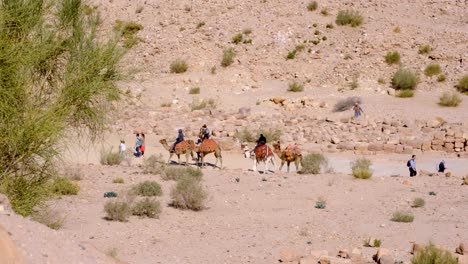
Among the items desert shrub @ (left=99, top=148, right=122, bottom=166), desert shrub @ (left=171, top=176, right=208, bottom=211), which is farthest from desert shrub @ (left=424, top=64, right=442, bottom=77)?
desert shrub @ (left=171, top=176, right=208, bottom=211)

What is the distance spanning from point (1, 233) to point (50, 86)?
22.6ft

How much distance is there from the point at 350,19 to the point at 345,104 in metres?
12.8

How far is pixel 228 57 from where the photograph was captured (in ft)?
167

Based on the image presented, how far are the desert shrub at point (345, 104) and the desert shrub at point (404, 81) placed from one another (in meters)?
3.67

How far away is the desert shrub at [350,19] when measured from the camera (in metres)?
53.3

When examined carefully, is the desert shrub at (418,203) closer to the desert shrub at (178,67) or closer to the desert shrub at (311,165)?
the desert shrub at (311,165)

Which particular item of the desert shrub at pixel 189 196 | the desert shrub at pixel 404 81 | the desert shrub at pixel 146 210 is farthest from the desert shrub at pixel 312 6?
the desert shrub at pixel 146 210

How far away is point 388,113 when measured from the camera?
40875mm

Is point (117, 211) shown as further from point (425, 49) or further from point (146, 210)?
point (425, 49)

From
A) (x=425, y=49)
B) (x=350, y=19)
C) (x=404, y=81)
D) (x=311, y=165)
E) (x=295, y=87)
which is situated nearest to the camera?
(x=311, y=165)

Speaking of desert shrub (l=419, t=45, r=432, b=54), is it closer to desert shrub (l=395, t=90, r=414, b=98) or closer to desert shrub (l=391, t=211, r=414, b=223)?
desert shrub (l=395, t=90, r=414, b=98)

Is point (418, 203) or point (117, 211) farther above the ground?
point (418, 203)

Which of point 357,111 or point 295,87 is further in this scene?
point 295,87

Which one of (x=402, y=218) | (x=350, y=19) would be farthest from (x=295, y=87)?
(x=402, y=218)
